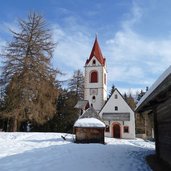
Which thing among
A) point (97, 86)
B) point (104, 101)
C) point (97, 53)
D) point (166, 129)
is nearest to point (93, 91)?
point (97, 86)

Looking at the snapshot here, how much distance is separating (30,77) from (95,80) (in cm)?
2299

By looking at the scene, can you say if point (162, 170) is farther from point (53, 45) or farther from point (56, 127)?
point (56, 127)

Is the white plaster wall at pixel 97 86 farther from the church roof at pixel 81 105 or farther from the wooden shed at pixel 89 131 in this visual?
the wooden shed at pixel 89 131

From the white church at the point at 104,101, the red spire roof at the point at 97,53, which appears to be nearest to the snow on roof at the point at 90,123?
the white church at the point at 104,101

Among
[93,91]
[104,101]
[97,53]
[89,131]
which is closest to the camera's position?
[89,131]

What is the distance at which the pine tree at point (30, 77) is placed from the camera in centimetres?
2786

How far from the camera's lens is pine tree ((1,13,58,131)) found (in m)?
27.9

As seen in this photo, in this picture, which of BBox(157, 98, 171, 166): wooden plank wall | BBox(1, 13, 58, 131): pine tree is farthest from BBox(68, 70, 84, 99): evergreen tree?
BBox(157, 98, 171, 166): wooden plank wall

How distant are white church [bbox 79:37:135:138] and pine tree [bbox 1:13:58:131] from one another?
47.7 feet

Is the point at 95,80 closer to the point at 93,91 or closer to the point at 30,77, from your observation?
the point at 93,91

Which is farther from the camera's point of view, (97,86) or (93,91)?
(97,86)

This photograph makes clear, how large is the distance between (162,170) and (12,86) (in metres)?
20.6

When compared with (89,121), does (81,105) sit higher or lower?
higher

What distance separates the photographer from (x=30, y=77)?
1118 inches
